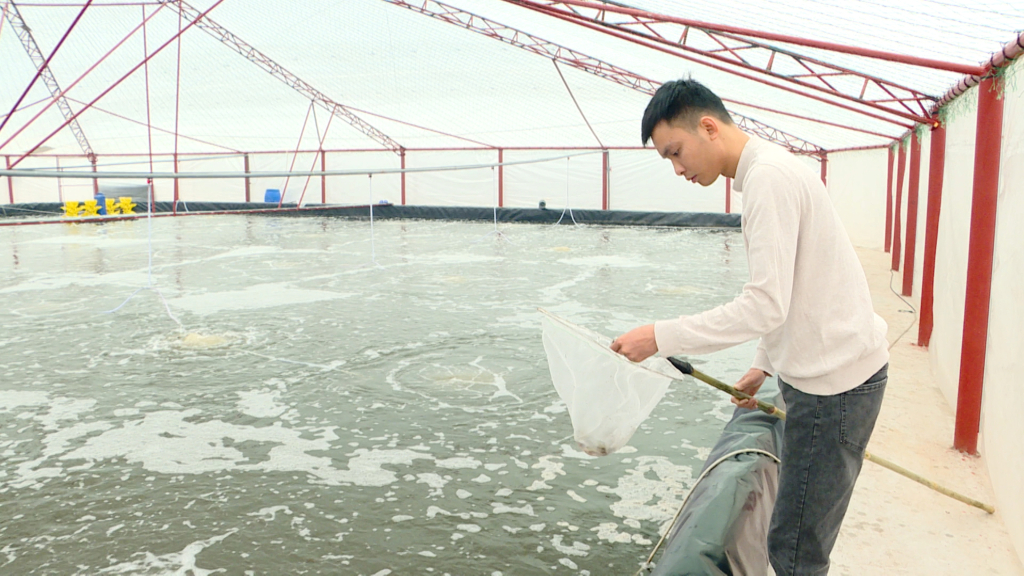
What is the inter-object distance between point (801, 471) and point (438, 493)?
176 centimetres

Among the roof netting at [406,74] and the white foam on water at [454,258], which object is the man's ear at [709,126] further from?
the white foam on water at [454,258]

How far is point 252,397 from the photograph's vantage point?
434 cm

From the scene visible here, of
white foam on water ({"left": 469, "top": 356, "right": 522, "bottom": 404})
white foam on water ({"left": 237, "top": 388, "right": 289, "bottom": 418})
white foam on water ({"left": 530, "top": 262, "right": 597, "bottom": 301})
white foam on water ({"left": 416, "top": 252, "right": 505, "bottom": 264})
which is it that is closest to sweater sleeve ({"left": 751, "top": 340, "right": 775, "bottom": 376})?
white foam on water ({"left": 469, "top": 356, "right": 522, "bottom": 404})

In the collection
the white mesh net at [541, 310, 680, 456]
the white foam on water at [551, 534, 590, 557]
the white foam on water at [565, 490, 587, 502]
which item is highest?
the white mesh net at [541, 310, 680, 456]

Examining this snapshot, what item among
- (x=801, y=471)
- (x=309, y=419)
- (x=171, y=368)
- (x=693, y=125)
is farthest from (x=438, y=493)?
(x=171, y=368)

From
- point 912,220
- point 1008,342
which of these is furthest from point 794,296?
point 912,220

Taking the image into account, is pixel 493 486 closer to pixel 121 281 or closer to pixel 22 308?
pixel 22 308

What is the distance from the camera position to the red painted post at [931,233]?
16.3ft

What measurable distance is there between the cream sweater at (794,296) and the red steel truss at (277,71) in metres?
13.0

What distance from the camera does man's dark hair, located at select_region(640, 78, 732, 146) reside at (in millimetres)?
1600

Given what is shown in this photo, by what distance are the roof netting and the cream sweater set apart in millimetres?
3961

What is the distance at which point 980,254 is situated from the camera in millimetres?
3150

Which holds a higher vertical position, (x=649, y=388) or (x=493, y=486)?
(x=649, y=388)

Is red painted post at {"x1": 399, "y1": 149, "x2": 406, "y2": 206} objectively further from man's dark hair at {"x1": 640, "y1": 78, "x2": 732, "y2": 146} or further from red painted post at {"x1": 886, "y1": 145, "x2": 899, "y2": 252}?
man's dark hair at {"x1": 640, "y1": 78, "x2": 732, "y2": 146}
